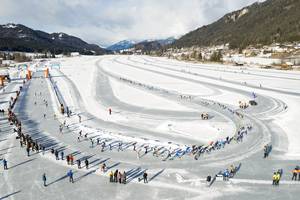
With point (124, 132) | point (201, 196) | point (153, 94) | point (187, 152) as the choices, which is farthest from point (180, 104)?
point (201, 196)

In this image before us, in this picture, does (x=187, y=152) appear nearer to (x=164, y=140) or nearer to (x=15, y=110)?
(x=164, y=140)

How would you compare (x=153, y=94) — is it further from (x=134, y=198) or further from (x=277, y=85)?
(x=134, y=198)

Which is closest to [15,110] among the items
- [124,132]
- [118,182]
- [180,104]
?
[124,132]

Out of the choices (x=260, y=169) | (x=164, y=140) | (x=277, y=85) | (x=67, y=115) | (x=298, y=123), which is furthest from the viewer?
(x=277, y=85)

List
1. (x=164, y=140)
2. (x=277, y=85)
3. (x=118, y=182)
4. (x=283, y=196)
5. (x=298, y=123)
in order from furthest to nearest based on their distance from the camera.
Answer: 1. (x=277, y=85)
2. (x=298, y=123)
3. (x=164, y=140)
4. (x=118, y=182)
5. (x=283, y=196)

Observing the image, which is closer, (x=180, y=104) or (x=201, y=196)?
(x=201, y=196)

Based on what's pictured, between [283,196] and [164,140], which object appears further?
[164,140]
